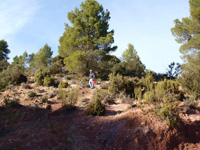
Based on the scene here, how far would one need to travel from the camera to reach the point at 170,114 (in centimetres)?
570

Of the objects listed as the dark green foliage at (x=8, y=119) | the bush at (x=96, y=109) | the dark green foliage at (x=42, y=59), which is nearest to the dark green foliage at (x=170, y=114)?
the bush at (x=96, y=109)

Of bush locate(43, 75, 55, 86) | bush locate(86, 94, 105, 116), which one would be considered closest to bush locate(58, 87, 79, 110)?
bush locate(86, 94, 105, 116)

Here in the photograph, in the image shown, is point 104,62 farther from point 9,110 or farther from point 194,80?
point 9,110

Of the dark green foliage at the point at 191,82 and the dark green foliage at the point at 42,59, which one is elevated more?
the dark green foliage at the point at 42,59

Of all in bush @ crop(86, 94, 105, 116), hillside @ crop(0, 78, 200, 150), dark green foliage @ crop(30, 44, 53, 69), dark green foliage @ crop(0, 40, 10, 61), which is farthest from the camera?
dark green foliage @ crop(0, 40, 10, 61)

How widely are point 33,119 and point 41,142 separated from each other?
7.90ft

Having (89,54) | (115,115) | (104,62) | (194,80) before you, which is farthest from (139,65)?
(115,115)

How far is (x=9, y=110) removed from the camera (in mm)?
7730

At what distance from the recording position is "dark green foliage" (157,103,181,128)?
5559 mm

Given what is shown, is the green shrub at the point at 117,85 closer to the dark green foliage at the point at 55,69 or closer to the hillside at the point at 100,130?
the hillside at the point at 100,130

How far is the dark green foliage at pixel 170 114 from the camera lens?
556cm

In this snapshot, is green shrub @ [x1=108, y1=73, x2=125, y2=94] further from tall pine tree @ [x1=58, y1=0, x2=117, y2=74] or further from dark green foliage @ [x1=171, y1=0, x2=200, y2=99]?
tall pine tree @ [x1=58, y1=0, x2=117, y2=74]

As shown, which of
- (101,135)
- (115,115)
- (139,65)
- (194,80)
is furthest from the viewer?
(139,65)

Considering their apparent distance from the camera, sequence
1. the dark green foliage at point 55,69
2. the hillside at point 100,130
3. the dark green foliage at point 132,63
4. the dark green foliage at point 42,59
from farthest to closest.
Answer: the dark green foliage at point 42,59 < the dark green foliage at point 132,63 < the dark green foliage at point 55,69 < the hillside at point 100,130
